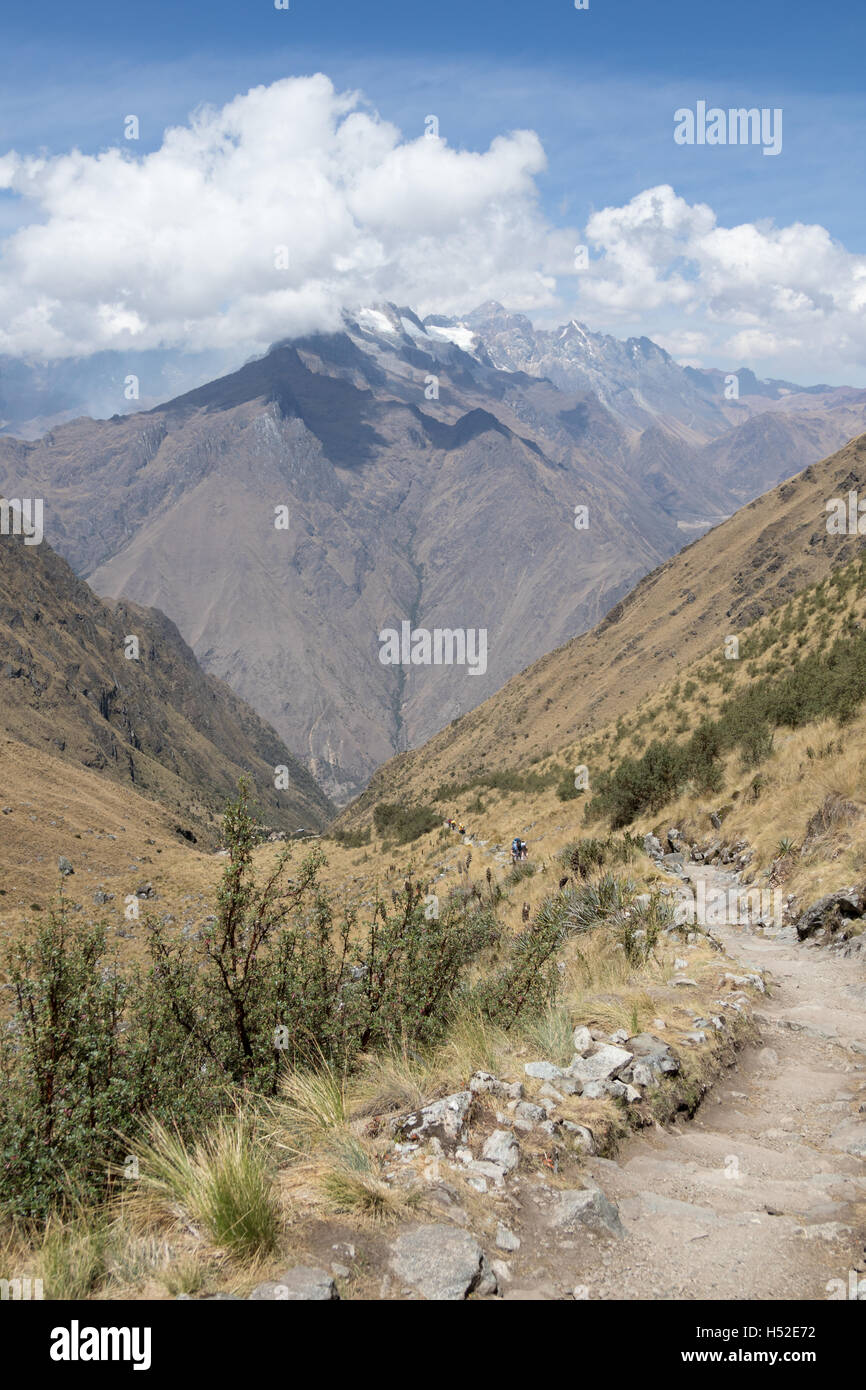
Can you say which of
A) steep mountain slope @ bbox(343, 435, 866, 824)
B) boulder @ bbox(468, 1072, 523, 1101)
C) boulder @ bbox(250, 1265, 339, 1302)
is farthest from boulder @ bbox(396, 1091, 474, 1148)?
steep mountain slope @ bbox(343, 435, 866, 824)

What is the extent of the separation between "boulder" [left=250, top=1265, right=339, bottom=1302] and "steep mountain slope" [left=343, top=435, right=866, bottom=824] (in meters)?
72.4

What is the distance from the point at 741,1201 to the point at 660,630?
10132cm

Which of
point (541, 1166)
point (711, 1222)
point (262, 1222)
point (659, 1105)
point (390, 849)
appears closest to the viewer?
point (262, 1222)

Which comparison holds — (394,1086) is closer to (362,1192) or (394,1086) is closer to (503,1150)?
(503,1150)

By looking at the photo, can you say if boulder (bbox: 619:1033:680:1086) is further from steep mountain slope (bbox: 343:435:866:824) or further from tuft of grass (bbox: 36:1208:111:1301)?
steep mountain slope (bbox: 343:435:866:824)

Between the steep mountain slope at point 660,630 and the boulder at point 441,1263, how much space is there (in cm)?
7178

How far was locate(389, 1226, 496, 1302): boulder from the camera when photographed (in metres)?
4.41

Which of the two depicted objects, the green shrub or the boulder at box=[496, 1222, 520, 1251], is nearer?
the boulder at box=[496, 1222, 520, 1251]

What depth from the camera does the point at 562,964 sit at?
1263cm

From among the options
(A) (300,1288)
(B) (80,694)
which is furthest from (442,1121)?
(B) (80,694)

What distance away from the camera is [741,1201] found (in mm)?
5672
